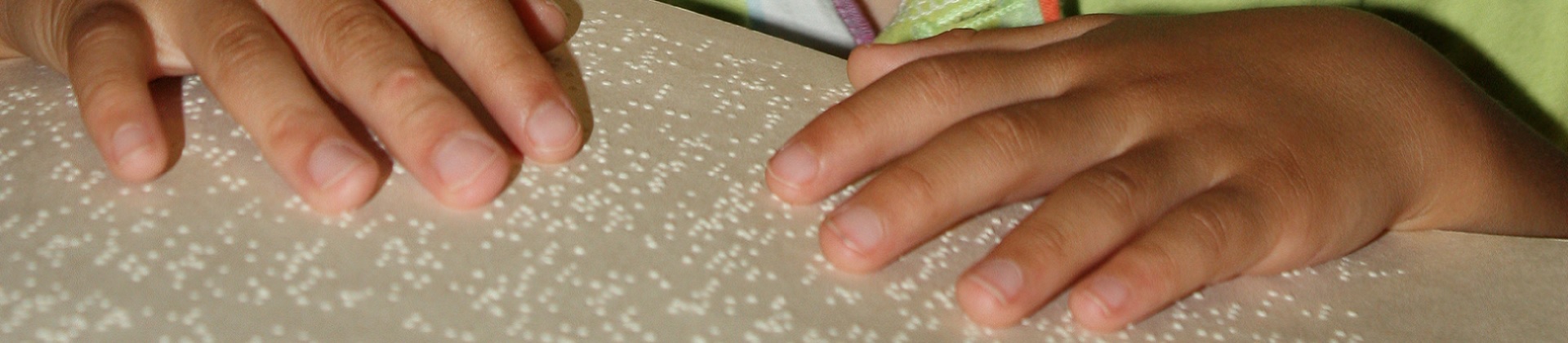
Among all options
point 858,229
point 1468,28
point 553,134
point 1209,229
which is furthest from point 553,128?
point 1468,28

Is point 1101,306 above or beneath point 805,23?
above

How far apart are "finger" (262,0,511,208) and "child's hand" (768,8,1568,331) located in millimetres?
96

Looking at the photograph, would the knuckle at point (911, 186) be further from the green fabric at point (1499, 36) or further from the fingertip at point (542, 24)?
the green fabric at point (1499, 36)

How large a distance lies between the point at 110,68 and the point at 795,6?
357 millimetres

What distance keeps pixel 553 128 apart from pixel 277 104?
9cm

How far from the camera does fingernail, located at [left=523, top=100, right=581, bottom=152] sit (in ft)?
1.32

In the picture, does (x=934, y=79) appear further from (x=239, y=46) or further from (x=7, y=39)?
(x=7, y=39)

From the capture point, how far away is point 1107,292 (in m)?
0.36

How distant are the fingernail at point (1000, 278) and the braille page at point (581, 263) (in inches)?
0.4

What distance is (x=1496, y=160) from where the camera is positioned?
1.68 feet

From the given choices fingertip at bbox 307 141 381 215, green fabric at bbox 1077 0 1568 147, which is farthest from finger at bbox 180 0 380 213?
green fabric at bbox 1077 0 1568 147

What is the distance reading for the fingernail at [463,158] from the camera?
0.38 metres

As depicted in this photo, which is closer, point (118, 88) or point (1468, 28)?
point (118, 88)

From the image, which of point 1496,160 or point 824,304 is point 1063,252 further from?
point 1496,160
